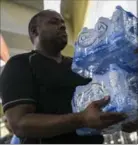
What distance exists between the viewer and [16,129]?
33.1 inches

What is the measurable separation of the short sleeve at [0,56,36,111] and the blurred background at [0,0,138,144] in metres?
0.82

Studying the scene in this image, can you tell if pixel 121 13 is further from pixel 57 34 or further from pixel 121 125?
pixel 121 125

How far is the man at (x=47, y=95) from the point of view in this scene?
778 millimetres

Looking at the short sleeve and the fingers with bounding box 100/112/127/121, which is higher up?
the short sleeve

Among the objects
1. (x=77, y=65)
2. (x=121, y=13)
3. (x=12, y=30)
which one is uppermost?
(x=121, y=13)

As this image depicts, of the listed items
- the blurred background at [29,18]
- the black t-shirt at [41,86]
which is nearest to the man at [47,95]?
the black t-shirt at [41,86]

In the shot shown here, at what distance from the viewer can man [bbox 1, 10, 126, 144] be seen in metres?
0.78

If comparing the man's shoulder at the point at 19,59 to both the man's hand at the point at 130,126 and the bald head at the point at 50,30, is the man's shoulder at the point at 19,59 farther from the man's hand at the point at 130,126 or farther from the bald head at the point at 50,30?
the man's hand at the point at 130,126

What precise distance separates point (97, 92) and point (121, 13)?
260 mm

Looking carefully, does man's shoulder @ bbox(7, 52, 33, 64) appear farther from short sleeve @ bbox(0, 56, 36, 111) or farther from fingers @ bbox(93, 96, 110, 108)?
fingers @ bbox(93, 96, 110, 108)

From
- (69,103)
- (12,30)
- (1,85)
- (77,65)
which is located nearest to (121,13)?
(77,65)

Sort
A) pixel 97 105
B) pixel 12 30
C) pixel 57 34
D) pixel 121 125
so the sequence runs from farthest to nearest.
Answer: pixel 12 30 → pixel 57 34 → pixel 121 125 → pixel 97 105

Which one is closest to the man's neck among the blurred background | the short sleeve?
the short sleeve

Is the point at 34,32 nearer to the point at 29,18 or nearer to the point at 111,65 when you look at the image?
the point at 111,65
